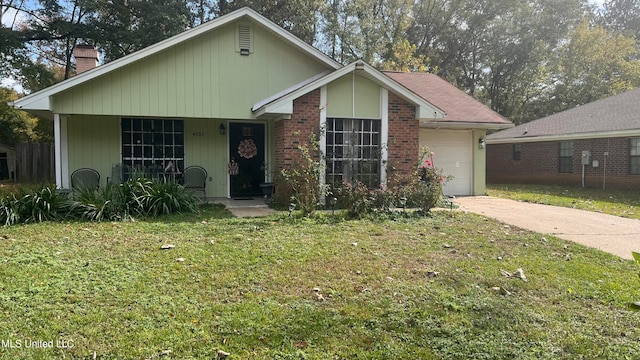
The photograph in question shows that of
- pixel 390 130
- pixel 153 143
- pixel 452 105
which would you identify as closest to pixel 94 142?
pixel 153 143

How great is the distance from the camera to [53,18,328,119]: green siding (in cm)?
981

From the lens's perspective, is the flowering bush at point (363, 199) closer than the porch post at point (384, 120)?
Yes

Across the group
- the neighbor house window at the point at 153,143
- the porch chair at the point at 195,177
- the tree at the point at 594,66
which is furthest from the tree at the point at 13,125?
the tree at the point at 594,66

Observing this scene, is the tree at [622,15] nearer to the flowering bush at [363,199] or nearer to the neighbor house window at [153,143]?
the flowering bush at [363,199]

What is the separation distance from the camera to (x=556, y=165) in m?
18.3

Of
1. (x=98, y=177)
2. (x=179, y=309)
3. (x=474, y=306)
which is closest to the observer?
(x=179, y=309)

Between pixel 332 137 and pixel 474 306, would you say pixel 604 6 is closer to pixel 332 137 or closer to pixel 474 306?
pixel 332 137

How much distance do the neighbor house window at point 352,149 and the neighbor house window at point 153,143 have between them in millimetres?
4320

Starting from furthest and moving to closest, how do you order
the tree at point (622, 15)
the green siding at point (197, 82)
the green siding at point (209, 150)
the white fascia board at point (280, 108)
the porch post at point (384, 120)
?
the tree at point (622, 15) → the green siding at point (209, 150) → the porch post at point (384, 120) → the green siding at point (197, 82) → the white fascia board at point (280, 108)

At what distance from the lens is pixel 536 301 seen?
408 centimetres

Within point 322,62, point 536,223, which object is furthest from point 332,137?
point 536,223

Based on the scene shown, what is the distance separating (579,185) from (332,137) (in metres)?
12.7

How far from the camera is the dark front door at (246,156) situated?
11.8 metres
